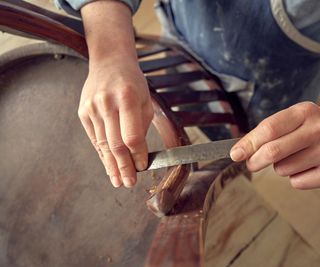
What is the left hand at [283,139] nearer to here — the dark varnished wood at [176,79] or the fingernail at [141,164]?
the fingernail at [141,164]

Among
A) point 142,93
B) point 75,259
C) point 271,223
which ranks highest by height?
point 142,93

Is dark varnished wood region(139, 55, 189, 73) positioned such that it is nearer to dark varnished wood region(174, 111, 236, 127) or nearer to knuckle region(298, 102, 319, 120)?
dark varnished wood region(174, 111, 236, 127)

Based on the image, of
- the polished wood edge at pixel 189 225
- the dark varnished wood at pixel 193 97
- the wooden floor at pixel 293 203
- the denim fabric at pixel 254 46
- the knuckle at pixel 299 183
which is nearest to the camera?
the polished wood edge at pixel 189 225

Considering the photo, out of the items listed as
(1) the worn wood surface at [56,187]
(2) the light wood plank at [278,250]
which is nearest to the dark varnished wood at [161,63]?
(1) the worn wood surface at [56,187]

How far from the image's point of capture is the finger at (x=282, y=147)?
1.46ft

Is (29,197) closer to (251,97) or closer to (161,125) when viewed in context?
(161,125)

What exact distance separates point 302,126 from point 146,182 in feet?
0.73

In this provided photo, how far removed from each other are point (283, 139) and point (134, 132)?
157 mm

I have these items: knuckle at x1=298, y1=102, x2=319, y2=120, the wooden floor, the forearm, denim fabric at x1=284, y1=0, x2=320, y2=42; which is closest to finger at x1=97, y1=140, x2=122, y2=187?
the forearm

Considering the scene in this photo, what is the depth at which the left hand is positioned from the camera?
443 mm

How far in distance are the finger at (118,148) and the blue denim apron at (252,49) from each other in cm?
28

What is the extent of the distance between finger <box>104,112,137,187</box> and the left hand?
0.38ft

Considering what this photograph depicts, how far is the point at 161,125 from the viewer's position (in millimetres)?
568

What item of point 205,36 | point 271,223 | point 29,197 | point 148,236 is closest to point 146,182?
point 148,236
